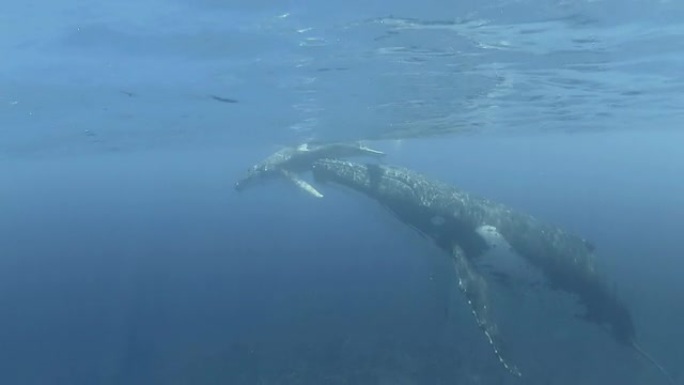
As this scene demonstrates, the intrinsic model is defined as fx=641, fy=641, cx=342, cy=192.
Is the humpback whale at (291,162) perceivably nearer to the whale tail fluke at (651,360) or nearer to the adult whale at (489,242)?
the adult whale at (489,242)

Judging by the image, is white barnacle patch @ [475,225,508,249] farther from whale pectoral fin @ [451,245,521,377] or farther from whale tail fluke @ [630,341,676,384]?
whale tail fluke @ [630,341,676,384]

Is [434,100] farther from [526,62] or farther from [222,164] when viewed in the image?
[222,164]

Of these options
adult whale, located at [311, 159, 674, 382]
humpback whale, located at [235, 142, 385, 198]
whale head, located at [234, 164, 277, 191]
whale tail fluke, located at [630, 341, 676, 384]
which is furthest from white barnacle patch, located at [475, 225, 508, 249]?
whale head, located at [234, 164, 277, 191]

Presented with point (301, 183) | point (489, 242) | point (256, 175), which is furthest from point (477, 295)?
point (256, 175)

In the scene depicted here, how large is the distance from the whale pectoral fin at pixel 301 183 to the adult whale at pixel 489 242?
452 centimetres

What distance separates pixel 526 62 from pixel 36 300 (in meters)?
18.2

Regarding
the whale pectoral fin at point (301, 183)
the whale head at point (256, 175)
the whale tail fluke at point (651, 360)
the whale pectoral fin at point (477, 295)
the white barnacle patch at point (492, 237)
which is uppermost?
the white barnacle patch at point (492, 237)

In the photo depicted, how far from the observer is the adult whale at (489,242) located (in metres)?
14.6

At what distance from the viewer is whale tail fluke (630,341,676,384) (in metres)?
13.6

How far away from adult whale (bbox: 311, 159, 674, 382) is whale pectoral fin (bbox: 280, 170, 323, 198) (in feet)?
14.8

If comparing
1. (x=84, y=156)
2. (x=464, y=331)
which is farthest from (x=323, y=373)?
(x=84, y=156)

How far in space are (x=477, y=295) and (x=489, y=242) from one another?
1717 mm

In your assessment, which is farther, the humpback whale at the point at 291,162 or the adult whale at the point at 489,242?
the humpback whale at the point at 291,162

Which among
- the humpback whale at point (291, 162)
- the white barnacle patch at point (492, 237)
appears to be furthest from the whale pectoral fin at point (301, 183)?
the white barnacle patch at point (492, 237)
